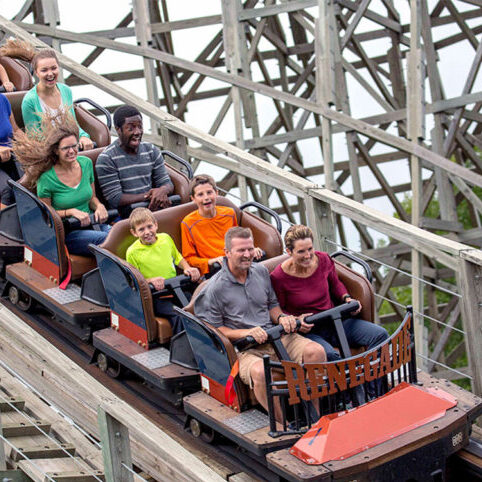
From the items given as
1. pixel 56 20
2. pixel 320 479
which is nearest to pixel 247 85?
pixel 56 20

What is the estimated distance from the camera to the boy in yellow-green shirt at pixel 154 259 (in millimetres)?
5660

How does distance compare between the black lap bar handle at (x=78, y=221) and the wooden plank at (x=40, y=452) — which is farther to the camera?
the black lap bar handle at (x=78, y=221)

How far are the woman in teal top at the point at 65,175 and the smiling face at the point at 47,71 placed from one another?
657 millimetres

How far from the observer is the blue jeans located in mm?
6211

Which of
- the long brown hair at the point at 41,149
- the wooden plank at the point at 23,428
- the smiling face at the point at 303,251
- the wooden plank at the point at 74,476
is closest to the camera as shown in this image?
the wooden plank at the point at 74,476

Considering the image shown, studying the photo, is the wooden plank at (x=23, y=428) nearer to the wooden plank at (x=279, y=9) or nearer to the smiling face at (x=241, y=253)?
the smiling face at (x=241, y=253)

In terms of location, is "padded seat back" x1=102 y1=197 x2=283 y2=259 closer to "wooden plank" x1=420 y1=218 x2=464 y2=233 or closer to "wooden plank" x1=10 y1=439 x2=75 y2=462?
"wooden plank" x1=10 y1=439 x2=75 y2=462

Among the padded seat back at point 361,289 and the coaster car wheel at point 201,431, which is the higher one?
the padded seat back at point 361,289

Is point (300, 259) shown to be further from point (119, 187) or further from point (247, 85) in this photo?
point (247, 85)

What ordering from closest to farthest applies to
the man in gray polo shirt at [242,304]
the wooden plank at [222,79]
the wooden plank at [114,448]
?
the wooden plank at [114,448], the man in gray polo shirt at [242,304], the wooden plank at [222,79]

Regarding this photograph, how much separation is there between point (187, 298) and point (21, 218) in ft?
4.60

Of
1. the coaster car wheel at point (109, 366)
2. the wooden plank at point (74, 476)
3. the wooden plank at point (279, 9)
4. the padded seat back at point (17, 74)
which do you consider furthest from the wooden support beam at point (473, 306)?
the wooden plank at point (279, 9)

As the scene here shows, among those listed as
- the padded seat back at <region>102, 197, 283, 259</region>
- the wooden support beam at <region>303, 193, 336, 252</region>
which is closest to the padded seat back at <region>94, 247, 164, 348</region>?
the padded seat back at <region>102, 197, 283, 259</region>

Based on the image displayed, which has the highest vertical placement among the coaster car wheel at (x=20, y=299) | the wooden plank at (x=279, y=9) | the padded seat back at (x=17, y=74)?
the wooden plank at (x=279, y=9)
